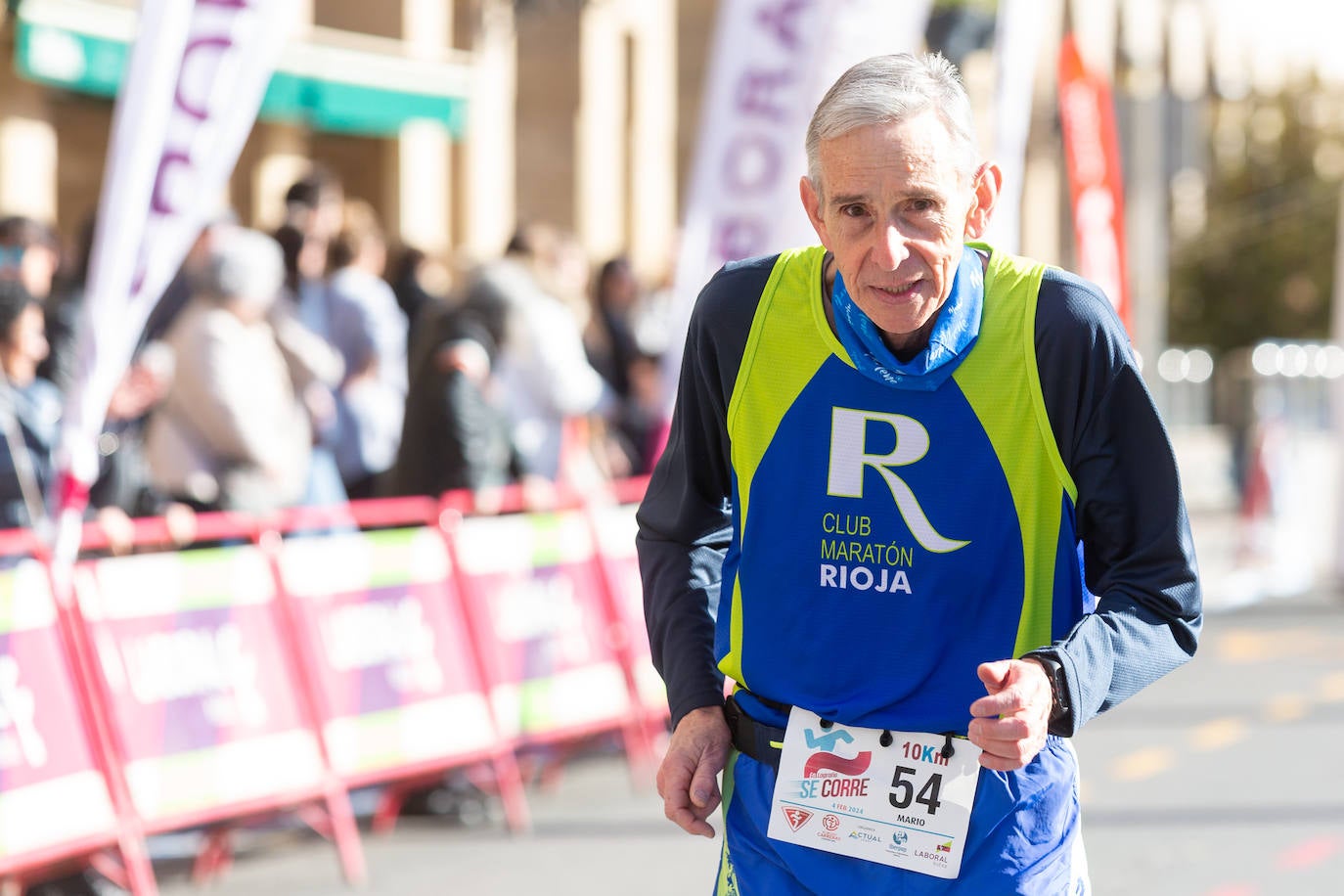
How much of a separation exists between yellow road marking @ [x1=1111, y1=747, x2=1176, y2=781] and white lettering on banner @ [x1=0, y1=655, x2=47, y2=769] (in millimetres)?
4385

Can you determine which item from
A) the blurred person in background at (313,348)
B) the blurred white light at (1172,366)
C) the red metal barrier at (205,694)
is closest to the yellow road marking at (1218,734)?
the blurred person in background at (313,348)

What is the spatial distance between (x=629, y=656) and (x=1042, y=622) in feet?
18.5

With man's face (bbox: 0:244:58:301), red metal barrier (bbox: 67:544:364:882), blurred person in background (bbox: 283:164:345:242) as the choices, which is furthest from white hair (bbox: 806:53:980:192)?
blurred person in background (bbox: 283:164:345:242)

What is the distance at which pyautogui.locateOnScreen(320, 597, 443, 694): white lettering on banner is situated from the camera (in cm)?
671

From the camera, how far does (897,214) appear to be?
2441mm

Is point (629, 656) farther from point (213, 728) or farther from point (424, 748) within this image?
point (213, 728)

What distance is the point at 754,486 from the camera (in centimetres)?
268

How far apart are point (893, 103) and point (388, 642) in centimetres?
482

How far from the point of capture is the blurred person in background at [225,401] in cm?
680

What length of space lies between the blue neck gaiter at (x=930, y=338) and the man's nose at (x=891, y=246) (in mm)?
123

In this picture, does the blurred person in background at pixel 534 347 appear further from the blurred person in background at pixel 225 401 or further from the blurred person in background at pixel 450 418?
the blurred person in background at pixel 225 401

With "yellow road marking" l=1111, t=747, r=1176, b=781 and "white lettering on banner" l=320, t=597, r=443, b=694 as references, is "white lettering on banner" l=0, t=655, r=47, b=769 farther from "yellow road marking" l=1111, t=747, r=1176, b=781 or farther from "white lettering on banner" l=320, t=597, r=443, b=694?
"yellow road marking" l=1111, t=747, r=1176, b=781

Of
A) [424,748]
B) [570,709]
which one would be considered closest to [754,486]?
[424,748]

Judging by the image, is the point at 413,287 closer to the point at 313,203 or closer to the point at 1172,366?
the point at 313,203
